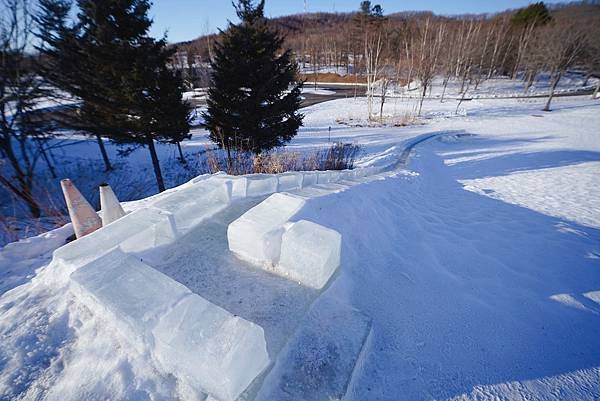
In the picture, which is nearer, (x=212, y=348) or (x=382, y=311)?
(x=212, y=348)

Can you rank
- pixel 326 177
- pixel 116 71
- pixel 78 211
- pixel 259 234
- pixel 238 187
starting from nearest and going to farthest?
1. pixel 259 234
2. pixel 78 211
3. pixel 238 187
4. pixel 326 177
5. pixel 116 71

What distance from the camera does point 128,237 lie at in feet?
6.33

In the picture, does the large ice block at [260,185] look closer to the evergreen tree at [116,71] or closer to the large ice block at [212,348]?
the large ice block at [212,348]

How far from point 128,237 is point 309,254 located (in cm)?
144

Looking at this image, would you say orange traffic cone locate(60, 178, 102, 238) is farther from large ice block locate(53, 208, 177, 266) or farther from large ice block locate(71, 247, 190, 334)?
large ice block locate(71, 247, 190, 334)

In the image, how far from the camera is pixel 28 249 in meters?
2.60

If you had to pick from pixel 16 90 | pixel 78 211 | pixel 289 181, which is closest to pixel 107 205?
pixel 78 211

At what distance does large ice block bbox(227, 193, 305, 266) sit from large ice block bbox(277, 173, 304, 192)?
1211 millimetres

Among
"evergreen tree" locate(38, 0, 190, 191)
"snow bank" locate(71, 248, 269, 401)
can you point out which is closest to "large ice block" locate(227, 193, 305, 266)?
"snow bank" locate(71, 248, 269, 401)

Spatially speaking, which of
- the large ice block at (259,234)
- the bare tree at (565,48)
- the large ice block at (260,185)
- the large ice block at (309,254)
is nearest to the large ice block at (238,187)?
the large ice block at (260,185)

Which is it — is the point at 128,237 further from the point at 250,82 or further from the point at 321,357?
the point at 250,82

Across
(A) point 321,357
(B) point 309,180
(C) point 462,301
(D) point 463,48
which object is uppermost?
(D) point 463,48

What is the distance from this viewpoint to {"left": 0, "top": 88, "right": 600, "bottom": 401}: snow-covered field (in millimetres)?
1273

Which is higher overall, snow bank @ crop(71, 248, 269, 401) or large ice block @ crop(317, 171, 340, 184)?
snow bank @ crop(71, 248, 269, 401)
